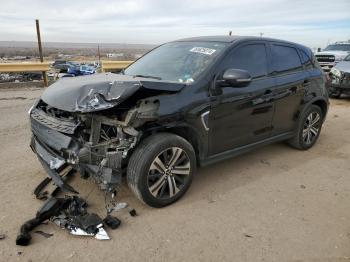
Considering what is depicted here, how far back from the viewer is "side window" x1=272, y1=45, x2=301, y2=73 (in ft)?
15.9

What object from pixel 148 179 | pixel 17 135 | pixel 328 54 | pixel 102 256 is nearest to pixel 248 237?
pixel 148 179

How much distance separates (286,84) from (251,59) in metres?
0.76

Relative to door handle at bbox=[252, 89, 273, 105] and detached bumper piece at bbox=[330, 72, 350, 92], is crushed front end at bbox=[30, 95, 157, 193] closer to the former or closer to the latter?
door handle at bbox=[252, 89, 273, 105]

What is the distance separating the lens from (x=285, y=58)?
16.5 ft

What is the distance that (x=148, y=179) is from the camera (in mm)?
3498

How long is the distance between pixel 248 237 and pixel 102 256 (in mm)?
Result: 1356

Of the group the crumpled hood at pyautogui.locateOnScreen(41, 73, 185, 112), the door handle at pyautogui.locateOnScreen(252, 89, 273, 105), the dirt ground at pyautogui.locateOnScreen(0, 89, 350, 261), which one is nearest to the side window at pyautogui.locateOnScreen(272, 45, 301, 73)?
the door handle at pyautogui.locateOnScreen(252, 89, 273, 105)

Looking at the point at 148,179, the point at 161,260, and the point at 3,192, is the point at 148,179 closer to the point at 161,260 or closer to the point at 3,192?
the point at 161,260

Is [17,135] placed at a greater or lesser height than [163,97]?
lesser

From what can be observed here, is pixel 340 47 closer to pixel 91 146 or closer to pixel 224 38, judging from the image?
pixel 224 38

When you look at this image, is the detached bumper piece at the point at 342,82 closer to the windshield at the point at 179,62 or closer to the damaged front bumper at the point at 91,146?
the windshield at the point at 179,62

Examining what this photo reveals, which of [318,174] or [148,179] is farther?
[318,174]

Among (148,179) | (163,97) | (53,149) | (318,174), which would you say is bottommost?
(318,174)

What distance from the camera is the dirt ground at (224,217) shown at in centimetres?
296
